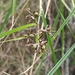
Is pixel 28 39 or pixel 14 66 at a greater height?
pixel 28 39

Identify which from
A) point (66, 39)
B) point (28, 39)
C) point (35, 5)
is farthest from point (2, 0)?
point (28, 39)

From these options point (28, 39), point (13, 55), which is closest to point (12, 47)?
point (13, 55)

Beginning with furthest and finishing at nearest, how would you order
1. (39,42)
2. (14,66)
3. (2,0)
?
(14,66)
(2,0)
(39,42)

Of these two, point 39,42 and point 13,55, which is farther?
point 13,55

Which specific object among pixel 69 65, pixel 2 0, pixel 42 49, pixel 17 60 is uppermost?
pixel 2 0

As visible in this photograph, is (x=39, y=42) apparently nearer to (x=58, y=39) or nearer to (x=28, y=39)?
(x=28, y=39)

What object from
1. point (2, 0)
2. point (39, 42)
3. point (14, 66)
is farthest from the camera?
point (14, 66)

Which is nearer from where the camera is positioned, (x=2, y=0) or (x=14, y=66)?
(x=2, y=0)

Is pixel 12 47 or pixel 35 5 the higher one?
pixel 35 5

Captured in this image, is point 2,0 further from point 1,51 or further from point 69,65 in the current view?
point 69,65
